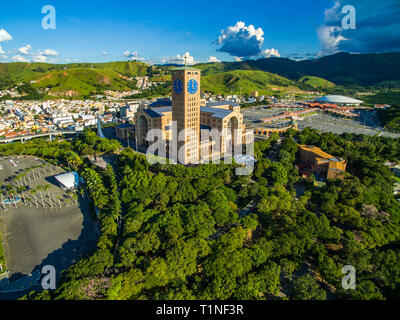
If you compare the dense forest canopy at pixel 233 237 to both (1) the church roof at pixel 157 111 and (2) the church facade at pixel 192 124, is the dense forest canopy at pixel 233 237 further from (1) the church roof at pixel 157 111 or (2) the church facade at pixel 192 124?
(1) the church roof at pixel 157 111

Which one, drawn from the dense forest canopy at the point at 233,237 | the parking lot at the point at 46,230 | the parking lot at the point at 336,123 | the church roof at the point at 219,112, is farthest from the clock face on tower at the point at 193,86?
the parking lot at the point at 336,123

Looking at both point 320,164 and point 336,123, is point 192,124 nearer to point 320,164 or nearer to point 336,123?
point 320,164

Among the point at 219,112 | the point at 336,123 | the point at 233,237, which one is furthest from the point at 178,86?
the point at 336,123

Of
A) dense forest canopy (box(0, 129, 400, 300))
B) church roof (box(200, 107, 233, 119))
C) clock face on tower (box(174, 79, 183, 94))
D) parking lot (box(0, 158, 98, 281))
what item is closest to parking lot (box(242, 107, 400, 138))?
church roof (box(200, 107, 233, 119))

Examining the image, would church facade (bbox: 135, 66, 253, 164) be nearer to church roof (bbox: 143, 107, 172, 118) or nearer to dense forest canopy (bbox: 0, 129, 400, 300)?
church roof (bbox: 143, 107, 172, 118)

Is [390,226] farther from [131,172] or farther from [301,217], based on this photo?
[131,172]
